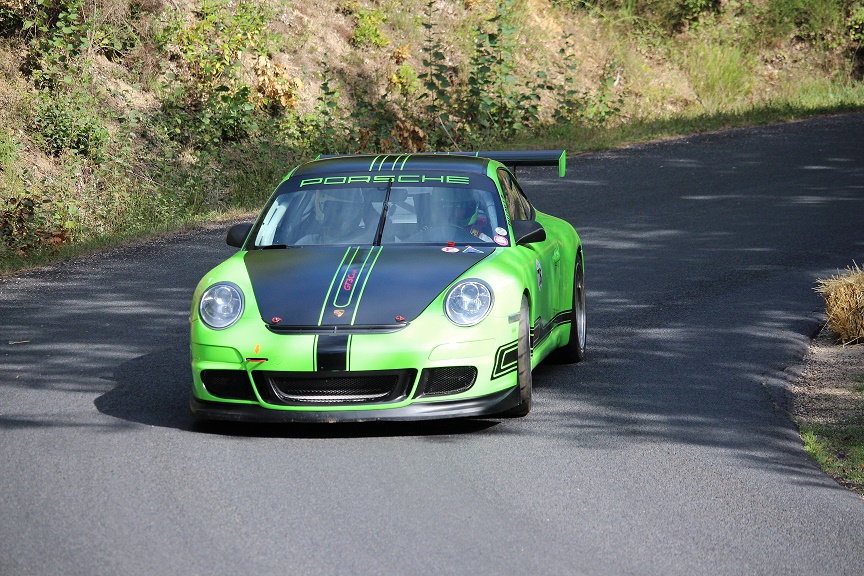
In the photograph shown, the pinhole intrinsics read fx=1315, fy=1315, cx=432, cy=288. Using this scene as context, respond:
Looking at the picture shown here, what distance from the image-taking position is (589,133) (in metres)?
21.8

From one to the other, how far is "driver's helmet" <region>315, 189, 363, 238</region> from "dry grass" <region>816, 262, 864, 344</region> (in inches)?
151

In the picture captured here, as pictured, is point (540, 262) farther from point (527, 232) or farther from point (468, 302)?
point (468, 302)

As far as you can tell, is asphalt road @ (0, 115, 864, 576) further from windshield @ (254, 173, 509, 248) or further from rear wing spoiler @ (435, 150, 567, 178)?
rear wing spoiler @ (435, 150, 567, 178)

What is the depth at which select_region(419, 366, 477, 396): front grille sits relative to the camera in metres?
6.70

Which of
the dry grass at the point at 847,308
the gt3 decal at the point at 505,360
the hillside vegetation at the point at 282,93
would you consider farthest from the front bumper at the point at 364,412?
the hillside vegetation at the point at 282,93

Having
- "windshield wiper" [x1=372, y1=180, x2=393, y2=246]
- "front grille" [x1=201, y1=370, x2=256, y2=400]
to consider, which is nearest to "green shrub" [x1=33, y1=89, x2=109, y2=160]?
"windshield wiper" [x1=372, y1=180, x2=393, y2=246]

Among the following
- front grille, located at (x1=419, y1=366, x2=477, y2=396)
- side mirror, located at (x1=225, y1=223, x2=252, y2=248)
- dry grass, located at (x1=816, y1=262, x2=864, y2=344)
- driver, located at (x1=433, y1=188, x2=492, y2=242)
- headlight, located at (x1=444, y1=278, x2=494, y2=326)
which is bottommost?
dry grass, located at (x1=816, y1=262, x2=864, y2=344)

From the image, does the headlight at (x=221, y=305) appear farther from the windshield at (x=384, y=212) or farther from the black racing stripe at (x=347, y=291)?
the windshield at (x=384, y=212)

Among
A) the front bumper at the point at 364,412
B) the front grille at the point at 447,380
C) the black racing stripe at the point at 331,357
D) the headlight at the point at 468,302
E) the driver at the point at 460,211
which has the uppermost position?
the driver at the point at 460,211

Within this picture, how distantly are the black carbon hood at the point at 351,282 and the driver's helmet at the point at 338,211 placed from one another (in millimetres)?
295

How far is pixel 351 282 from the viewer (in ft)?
23.0

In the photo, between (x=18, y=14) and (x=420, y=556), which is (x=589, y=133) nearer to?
(x=18, y=14)

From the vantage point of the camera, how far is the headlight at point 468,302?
6.83m

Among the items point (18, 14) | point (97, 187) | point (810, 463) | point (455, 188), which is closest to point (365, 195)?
point (455, 188)
